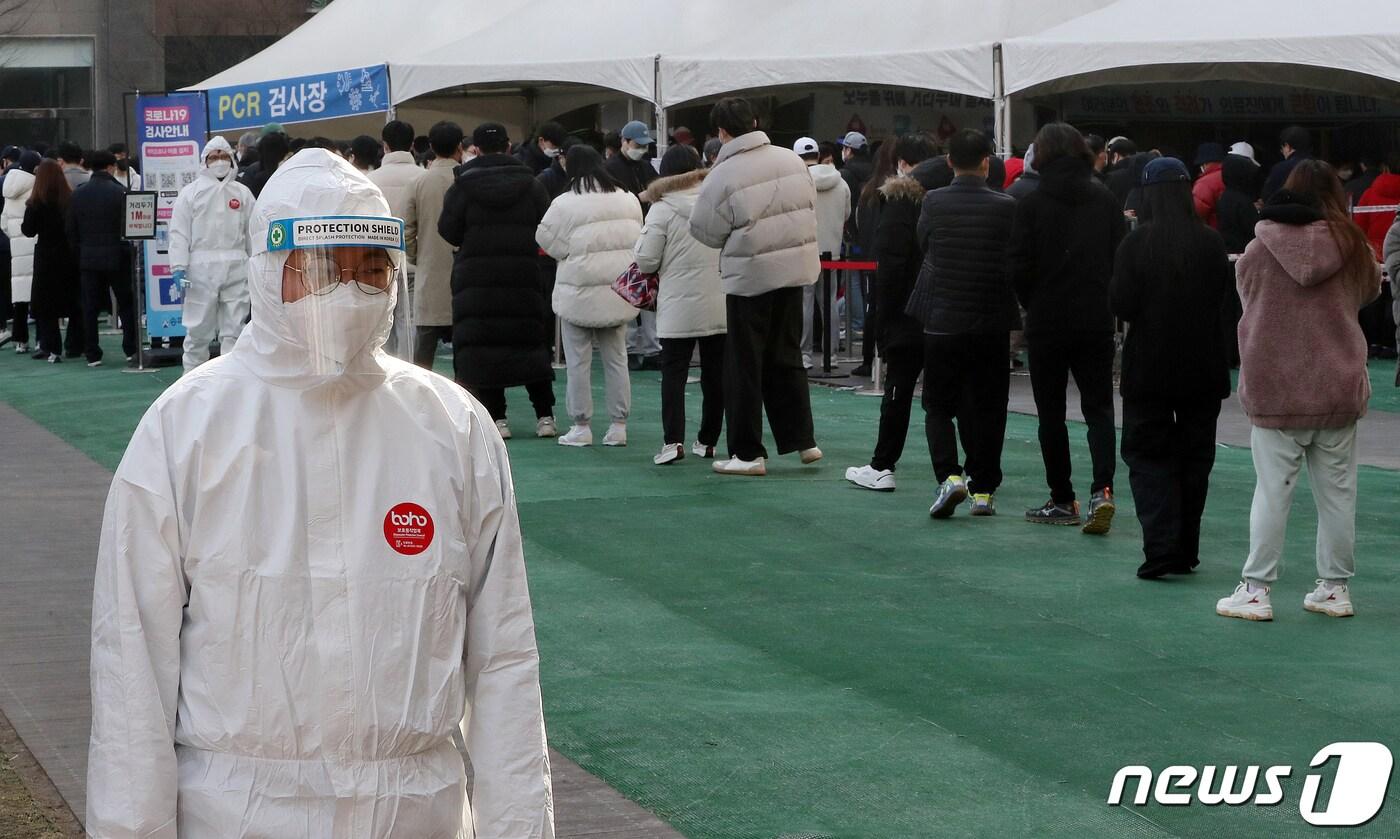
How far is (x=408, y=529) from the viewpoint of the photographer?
2.76 meters

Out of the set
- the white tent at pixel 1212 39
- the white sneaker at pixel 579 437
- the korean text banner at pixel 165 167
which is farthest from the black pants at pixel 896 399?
the korean text banner at pixel 165 167

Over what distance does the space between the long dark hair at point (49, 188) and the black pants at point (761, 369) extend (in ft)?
31.7

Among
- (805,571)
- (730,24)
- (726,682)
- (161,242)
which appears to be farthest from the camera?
(730,24)

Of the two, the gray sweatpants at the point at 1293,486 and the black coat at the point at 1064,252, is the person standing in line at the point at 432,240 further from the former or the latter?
the gray sweatpants at the point at 1293,486

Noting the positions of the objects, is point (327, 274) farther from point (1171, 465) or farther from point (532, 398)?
point (532, 398)

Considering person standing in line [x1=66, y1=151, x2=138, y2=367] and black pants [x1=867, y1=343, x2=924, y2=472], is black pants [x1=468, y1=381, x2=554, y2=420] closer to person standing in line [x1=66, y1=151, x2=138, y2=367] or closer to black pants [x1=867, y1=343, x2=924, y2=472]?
black pants [x1=867, y1=343, x2=924, y2=472]

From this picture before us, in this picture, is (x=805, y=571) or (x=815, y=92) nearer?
(x=805, y=571)

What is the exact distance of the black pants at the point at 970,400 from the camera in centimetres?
913

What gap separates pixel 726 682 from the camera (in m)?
6.31

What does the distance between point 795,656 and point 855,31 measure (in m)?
12.0

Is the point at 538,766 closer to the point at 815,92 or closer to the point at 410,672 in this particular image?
the point at 410,672

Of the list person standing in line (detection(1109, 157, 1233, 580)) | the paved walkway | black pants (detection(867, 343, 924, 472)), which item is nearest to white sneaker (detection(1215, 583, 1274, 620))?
person standing in line (detection(1109, 157, 1233, 580))

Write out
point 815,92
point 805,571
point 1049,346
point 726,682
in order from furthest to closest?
point 815,92
point 1049,346
point 805,571
point 726,682

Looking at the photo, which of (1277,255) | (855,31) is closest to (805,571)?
(1277,255)
